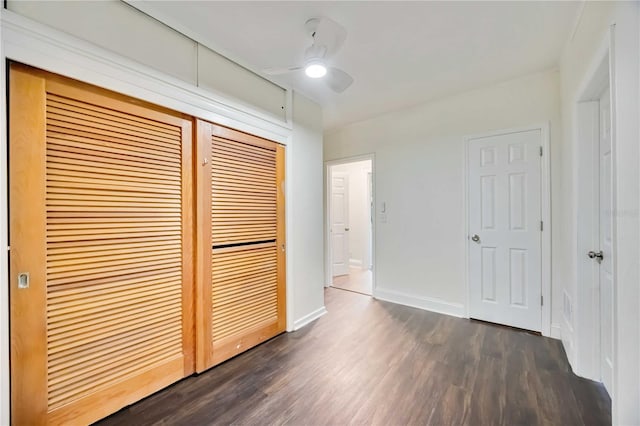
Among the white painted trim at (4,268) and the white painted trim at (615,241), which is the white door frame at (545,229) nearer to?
the white painted trim at (615,241)

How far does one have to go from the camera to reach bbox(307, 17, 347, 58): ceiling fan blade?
5.60ft

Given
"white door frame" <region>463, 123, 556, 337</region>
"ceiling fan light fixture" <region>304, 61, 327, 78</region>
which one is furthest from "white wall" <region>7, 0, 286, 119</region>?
"white door frame" <region>463, 123, 556, 337</region>

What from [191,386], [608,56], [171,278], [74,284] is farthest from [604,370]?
[74,284]

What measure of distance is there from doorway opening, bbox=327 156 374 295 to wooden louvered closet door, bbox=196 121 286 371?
5.62 ft

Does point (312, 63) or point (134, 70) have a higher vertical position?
point (312, 63)

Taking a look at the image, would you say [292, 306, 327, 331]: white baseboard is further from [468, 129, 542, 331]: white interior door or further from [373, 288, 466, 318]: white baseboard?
[468, 129, 542, 331]: white interior door

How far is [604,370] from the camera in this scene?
1808 mm

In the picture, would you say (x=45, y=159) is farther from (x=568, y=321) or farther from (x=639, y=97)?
(x=568, y=321)

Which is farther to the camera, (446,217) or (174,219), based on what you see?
(446,217)

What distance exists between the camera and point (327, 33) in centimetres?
177

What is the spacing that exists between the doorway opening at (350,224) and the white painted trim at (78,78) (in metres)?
2.34

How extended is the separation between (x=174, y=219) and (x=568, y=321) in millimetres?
3159

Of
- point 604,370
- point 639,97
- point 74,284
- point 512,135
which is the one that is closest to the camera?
point 639,97

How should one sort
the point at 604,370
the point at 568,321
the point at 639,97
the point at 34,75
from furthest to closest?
the point at 568,321 → the point at 604,370 → the point at 34,75 → the point at 639,97
